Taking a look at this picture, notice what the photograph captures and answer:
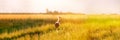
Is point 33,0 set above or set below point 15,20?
above

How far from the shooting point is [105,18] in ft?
7.89

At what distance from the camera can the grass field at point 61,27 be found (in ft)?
7.69

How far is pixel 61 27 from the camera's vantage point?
93.9 inches

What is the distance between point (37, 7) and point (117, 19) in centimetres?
96

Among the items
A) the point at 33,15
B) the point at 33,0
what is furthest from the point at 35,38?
the point at 33,0

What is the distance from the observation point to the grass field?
2.34 metres

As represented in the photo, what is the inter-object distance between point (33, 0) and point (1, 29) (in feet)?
1.65

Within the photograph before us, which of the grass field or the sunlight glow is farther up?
the sunlight glow

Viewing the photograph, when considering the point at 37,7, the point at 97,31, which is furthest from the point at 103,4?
the point at 37,7

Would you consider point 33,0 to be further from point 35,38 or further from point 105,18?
point 105,18

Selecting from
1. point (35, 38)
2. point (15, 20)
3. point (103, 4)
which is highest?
point (103, 4)

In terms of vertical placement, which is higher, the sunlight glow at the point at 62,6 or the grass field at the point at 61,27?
the sunlight glow at the point at 62,6

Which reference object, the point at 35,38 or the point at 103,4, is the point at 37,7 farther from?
the point at 103,4

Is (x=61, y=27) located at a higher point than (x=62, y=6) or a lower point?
lower
